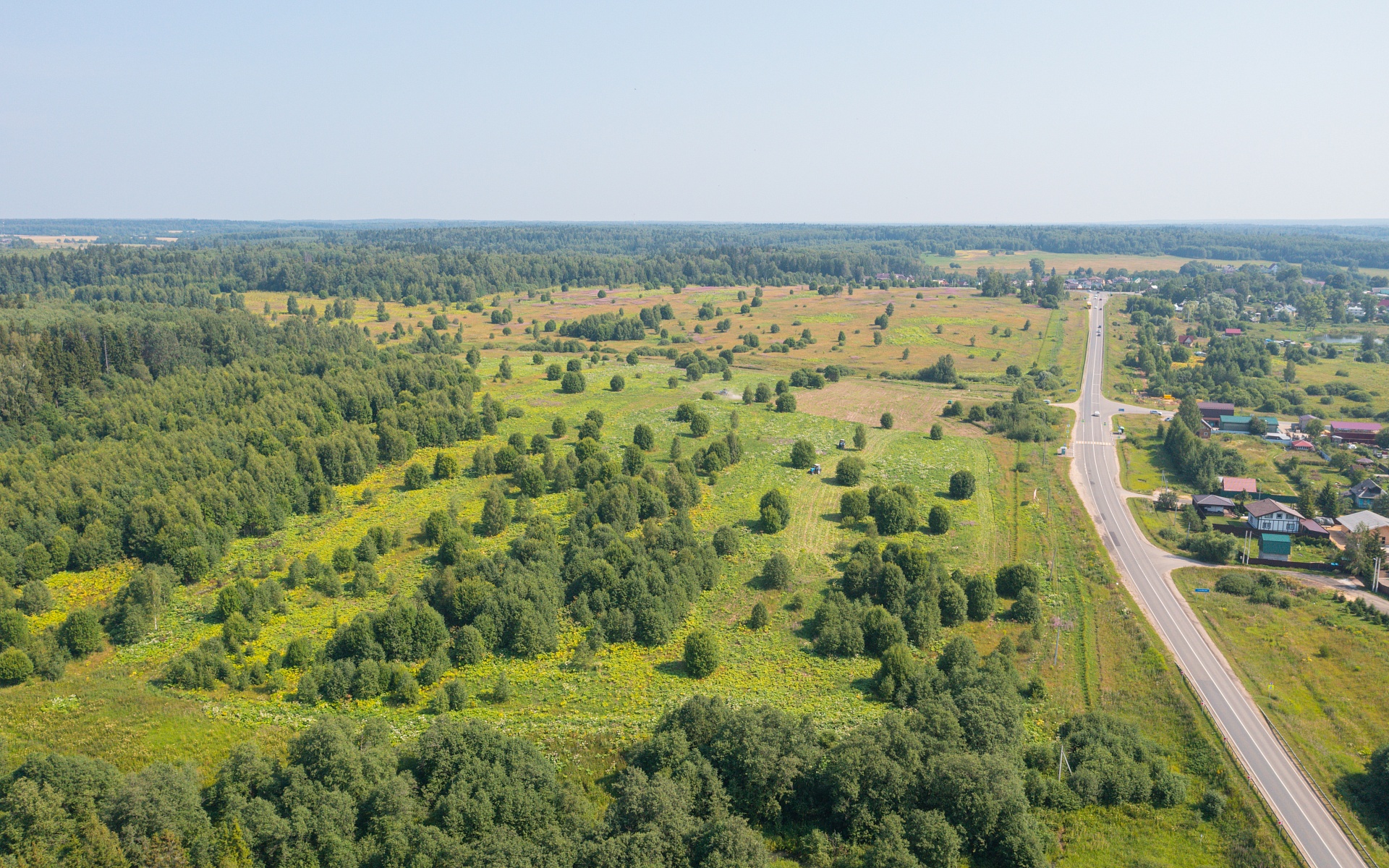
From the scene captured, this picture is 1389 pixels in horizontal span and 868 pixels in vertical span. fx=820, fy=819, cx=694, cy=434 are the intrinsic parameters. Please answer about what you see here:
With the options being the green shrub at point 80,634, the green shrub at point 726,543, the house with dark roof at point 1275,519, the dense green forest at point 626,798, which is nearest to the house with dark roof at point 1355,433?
the house with dark roof at point 1275,519

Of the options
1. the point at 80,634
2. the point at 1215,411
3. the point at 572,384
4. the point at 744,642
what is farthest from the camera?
the point at 572,384

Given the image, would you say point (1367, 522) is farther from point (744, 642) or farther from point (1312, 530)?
point (744, 642)

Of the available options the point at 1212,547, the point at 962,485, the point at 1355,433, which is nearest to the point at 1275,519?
the point at 1212,547

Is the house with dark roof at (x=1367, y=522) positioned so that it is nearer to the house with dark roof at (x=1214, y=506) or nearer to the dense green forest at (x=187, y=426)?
the house with dark roof at (x=1214, y=506)

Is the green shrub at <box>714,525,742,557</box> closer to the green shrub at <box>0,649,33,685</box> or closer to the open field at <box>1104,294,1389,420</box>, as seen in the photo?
the green shrub at <box>0,649,33,685</box>

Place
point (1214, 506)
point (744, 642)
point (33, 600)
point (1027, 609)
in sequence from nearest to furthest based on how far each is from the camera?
point (744, 642), point (33, 600), point (1027, 609), point (1214, 506)

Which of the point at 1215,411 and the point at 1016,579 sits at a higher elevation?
the point at 1215,411

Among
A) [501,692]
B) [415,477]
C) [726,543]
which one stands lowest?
[501,692]
